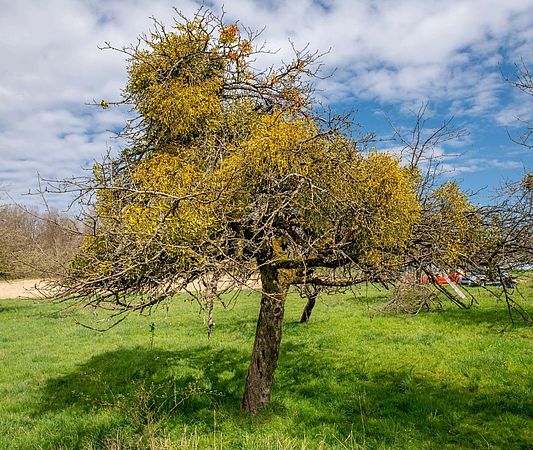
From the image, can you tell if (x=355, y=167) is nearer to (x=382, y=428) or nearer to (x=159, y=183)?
(x=159, y=183)

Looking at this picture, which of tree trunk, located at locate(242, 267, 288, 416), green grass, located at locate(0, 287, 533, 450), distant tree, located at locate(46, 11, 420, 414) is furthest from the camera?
tree trunk, located at locate(242, 267, 288, 416)

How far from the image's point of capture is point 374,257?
15.3 ft

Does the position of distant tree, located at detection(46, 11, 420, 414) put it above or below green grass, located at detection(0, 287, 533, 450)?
above

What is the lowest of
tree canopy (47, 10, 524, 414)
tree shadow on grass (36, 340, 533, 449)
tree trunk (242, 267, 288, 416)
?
tree shadow on grass (36, 340, 533, 449)

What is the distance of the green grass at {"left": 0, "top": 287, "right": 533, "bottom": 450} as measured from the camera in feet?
18.8

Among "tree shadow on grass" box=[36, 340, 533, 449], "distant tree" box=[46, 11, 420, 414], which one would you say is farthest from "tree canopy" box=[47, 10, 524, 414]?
"tree shadow on grass" box=[36, 340, 533, 449]

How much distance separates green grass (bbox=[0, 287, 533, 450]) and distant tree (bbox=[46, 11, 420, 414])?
117 centimetres

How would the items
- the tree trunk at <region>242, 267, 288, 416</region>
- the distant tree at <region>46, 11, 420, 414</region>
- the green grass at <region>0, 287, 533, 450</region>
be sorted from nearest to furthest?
the distant tree at <region>46, 11, 420, 414</region>, the green grass at <region>0, 287, 533, 450</region>, the tree trunk at <region>242, 267, 288, 416</region>

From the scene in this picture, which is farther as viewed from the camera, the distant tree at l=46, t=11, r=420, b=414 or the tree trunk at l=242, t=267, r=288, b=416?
the tree trunk at l=242, t=267, r=288, b=416

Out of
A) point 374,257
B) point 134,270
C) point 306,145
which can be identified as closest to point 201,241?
point 134,270

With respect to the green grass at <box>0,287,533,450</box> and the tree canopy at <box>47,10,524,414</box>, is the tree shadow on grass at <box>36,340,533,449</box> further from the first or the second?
the tree canopy at <box>47,10,524,414</box>

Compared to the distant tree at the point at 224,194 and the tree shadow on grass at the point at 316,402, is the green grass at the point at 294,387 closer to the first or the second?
the tree shadow on grass at the point at 316,402

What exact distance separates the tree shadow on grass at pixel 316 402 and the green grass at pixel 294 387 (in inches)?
1.0

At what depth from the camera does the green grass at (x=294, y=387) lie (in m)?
5.72
